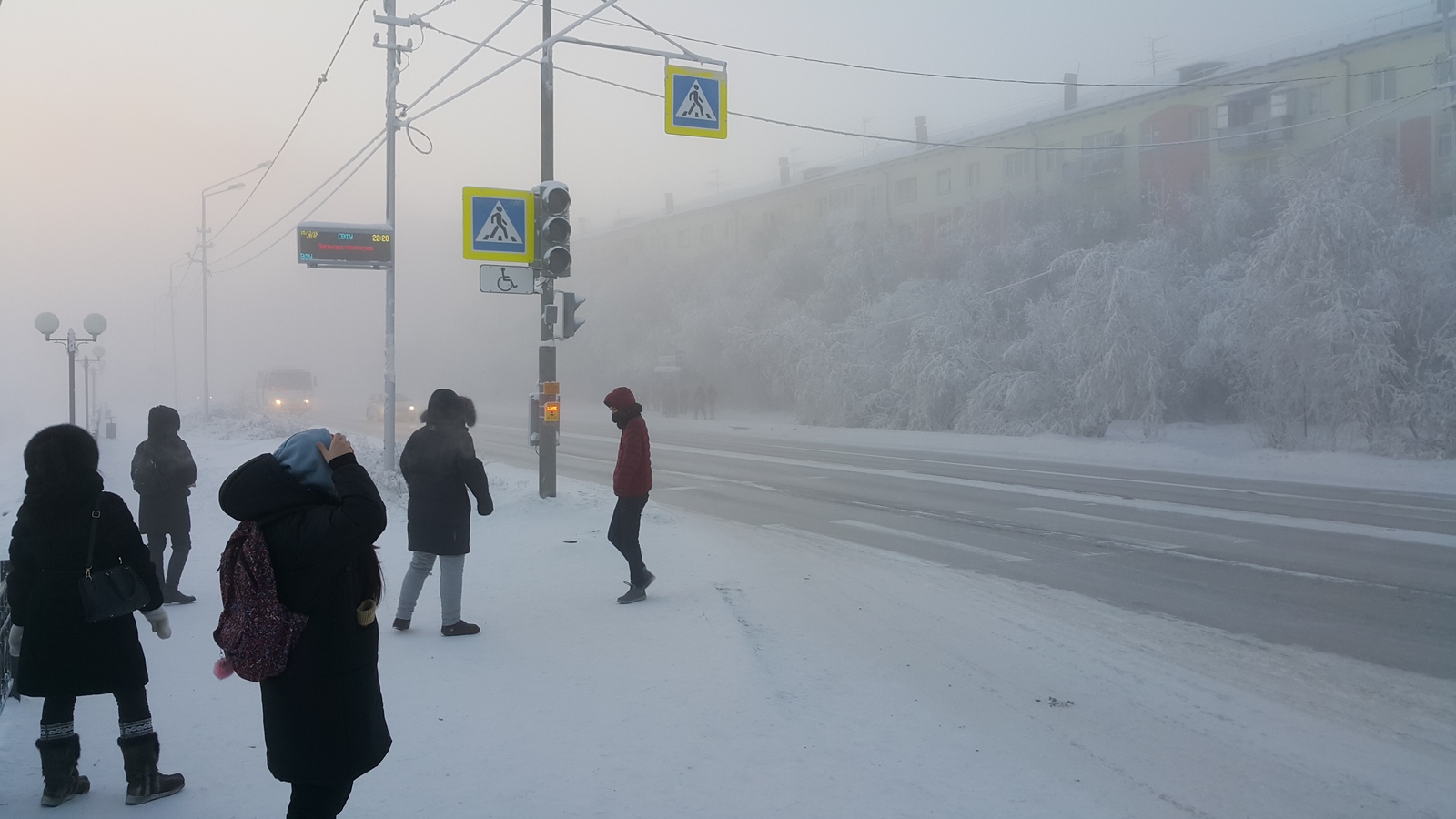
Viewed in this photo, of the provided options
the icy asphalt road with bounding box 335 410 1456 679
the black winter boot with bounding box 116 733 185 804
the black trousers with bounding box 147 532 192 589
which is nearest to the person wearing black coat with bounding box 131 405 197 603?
the black trousers with bounding box 147 532 192 589

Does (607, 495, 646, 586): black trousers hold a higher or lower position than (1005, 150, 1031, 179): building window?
lower

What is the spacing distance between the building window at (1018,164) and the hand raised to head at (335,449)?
4493 centimetres

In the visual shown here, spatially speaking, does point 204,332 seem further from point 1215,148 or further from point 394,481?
point 1215,148

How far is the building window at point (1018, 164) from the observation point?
44031mm

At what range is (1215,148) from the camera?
38188 mm

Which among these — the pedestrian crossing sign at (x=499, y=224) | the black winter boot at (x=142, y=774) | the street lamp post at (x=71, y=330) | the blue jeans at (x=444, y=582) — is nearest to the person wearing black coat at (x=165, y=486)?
the blue jeans at (x=444, y=582)

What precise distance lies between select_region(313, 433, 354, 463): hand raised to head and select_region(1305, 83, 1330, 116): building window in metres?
41.4

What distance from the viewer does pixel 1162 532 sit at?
11125 millimetres

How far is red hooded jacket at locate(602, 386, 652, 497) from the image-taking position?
7.71 meters

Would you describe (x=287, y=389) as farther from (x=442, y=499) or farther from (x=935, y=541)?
(x=442, y=499)

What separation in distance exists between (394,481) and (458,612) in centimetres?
775

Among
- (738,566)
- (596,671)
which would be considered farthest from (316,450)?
(738,566)

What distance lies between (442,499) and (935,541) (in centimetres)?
623

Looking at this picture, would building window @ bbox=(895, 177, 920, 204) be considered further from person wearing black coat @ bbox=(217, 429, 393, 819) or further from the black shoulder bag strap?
person wearing black coat @ bbox=(217, 429, 393, 819)
